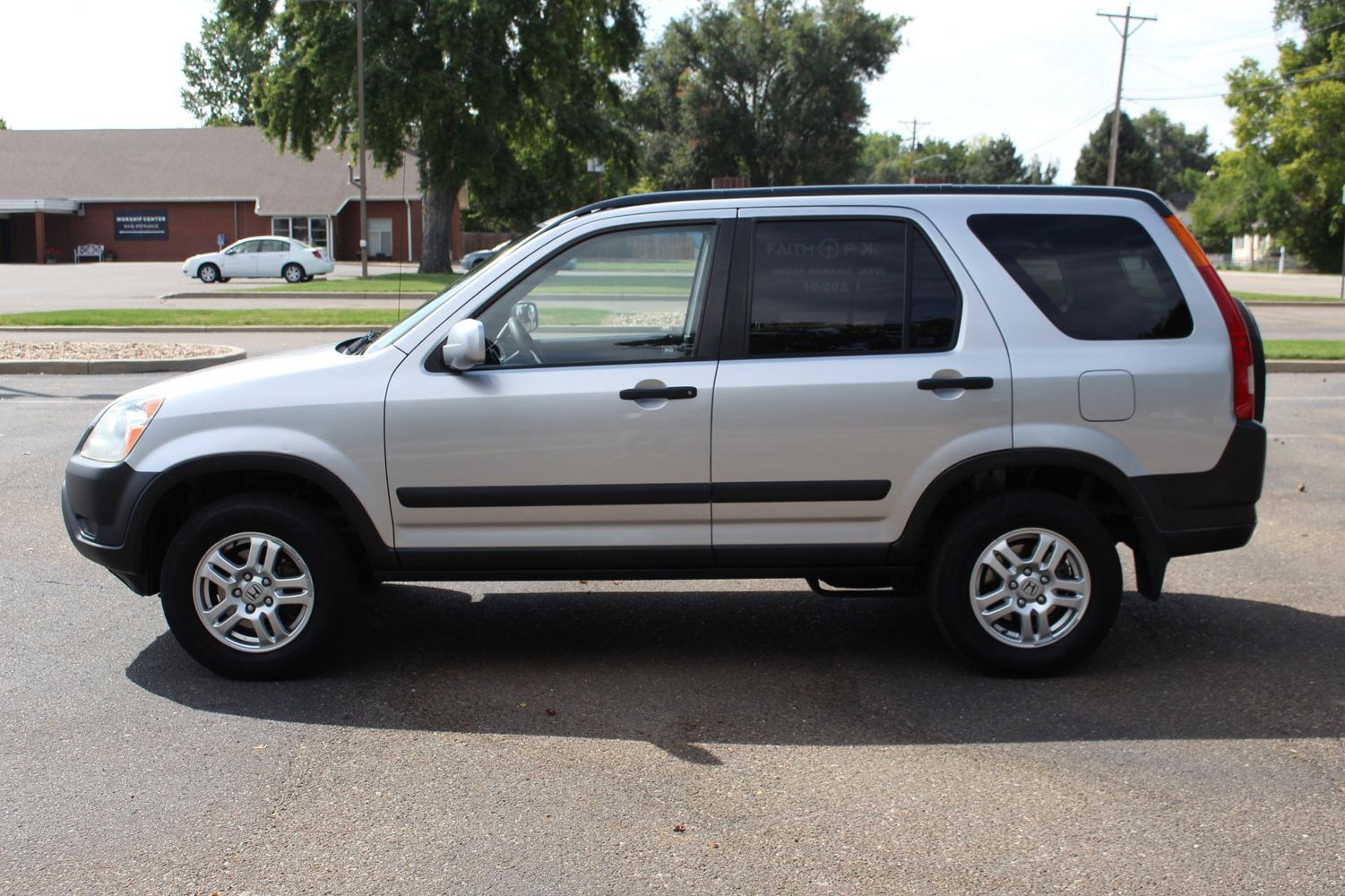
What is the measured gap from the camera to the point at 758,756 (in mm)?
4422

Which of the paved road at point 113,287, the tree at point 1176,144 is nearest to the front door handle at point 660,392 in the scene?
the paved road at point 113,287

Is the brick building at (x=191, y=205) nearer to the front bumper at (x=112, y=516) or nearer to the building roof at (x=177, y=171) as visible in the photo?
the building roof at (x=177, y=171)

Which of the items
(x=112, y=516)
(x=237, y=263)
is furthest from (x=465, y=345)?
(x=237, y=263)

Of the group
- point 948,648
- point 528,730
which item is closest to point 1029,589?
point 948,648

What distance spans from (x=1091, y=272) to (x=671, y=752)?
99.2 inches

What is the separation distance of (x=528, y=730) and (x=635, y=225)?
2.01 m

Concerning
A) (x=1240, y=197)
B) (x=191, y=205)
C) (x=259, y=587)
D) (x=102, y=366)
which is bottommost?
(x=259, y=587)

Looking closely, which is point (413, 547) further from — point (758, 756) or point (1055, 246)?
point (1055, 246)

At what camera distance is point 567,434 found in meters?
4.98

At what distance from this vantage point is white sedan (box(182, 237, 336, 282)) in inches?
1667

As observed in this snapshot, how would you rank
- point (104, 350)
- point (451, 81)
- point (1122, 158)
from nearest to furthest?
point (104, 350) < point (451, 81) < point (1122, 158)

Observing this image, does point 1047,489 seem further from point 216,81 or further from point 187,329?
point 216,81

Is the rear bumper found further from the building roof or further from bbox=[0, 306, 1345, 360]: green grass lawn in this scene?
the building roof

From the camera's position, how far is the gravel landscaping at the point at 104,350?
651 inches
